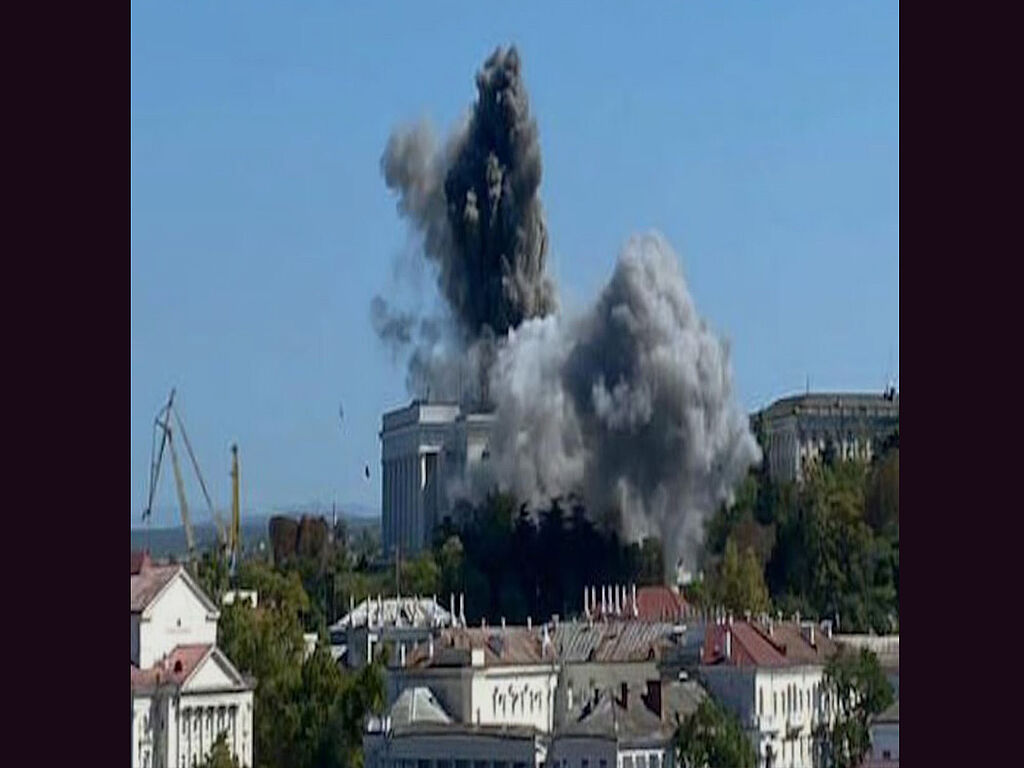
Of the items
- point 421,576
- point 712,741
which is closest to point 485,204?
point 421,576

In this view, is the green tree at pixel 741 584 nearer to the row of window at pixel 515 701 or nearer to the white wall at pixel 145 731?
the row of window at pixel 515 701

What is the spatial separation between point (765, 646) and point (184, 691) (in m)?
2.84

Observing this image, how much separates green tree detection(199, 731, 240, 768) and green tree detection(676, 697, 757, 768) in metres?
1.86

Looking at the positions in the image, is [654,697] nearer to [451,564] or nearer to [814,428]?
[451,564]

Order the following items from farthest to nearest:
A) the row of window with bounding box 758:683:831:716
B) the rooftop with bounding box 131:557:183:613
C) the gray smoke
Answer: the gray smoke, the row of window with bounding box 758:683:831:716, the rooftop with bounding box 131:557:183:613

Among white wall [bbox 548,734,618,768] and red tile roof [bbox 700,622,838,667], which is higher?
red tile roof [bbox 700,622,838,667]

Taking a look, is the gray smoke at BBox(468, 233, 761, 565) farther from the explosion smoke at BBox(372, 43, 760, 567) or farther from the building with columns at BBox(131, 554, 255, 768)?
the building with columns at BBox(131, 554, 255, 768)

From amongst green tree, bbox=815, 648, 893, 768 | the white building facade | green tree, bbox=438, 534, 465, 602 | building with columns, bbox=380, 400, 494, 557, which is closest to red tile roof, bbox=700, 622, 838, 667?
the white building facade

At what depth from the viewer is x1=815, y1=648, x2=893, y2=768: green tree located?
857 centimetres

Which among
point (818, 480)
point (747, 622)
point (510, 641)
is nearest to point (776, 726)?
point (747, 622)

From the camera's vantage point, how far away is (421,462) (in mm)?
12953

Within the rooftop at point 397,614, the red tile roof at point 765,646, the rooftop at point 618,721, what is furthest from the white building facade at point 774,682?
the rooftop at point 397,614
